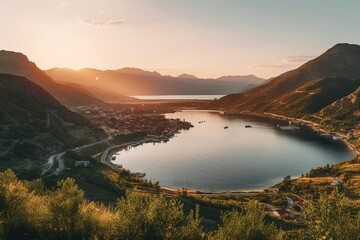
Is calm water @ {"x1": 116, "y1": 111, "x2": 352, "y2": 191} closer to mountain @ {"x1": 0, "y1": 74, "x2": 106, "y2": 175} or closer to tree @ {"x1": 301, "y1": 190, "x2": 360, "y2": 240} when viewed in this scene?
mountain @ {"x1": 0, "y1": 74, "x2": 106, "y2": 175}

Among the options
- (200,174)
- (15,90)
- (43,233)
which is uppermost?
(15,90)

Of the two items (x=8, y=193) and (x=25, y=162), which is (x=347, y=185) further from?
(x=25, y=162)

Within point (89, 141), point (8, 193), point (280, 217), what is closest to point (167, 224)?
point (8, 193)

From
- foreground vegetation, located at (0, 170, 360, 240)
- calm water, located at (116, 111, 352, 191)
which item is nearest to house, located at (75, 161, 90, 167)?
calm water, located at (116, 111, 352, 191)

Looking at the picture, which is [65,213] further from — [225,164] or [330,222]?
[225,164]

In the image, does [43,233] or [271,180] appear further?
[271,180]

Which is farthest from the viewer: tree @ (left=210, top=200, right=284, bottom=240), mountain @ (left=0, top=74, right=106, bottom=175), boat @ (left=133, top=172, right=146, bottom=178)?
boat @ (left=133, top=172, right=146, bottom=178)

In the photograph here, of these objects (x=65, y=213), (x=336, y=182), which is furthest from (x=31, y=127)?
(x=336, y=182)

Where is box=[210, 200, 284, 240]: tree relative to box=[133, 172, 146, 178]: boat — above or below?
above
